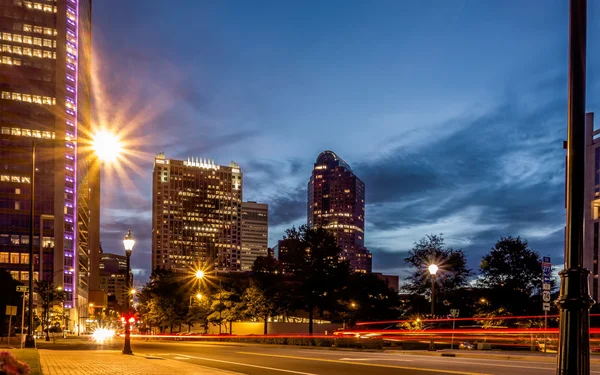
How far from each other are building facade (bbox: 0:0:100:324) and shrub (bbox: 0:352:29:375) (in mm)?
149150

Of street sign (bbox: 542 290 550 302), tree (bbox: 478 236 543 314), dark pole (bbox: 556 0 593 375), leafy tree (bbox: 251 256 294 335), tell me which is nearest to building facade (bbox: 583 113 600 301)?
tree (bbox: 478 236 543 314)

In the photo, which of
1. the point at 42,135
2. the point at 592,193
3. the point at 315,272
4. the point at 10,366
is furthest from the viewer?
the point at 42,135

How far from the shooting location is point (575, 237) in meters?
5.70

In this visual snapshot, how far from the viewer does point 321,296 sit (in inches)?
2299

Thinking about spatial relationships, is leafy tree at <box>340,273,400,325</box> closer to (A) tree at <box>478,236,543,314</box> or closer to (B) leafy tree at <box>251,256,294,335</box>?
(B) leafy tree at <box>251,256,294,335</box>

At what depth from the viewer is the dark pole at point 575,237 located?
546 centimetres

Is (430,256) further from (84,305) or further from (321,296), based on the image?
(84,305)

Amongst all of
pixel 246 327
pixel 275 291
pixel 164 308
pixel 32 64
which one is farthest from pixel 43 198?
pixel 275 291

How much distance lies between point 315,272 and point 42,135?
126 m

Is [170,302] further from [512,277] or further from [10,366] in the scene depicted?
[10,366]

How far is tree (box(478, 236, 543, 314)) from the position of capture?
165 feet

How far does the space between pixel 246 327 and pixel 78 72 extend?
435 feet

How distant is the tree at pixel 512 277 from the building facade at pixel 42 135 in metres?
121

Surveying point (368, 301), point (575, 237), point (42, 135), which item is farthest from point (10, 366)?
point (42, 135)
